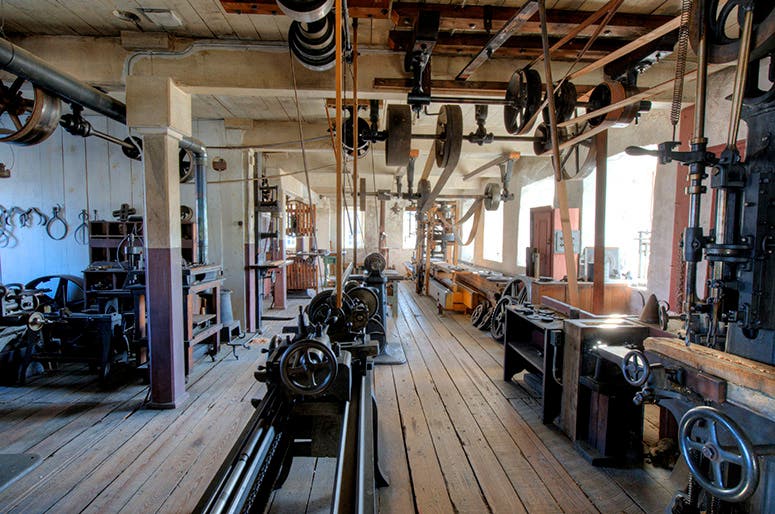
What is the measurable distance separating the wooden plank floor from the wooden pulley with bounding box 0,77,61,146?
1.94 m

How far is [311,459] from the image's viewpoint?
7.59ft

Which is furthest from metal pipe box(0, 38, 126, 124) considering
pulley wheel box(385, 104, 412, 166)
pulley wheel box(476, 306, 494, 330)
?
pulley wheel box(476, 306, 494, 330)

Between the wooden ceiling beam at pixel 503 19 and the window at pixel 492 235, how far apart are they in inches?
256

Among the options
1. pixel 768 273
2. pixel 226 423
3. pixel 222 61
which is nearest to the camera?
pixel 768 273

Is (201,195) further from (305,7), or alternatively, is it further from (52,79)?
(305,7)

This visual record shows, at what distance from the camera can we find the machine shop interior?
136 cm

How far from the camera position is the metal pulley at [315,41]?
7.51 ft

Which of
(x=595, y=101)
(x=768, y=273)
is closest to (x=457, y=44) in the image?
(x=595, y=101)

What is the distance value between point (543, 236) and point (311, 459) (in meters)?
4.43

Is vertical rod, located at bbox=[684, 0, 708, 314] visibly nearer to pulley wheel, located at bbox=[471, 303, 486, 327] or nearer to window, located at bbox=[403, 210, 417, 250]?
pulley wheel, located at bbox=[471, 303, 486, 327]

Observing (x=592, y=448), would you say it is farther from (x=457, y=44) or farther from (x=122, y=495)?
(x=457, y=44)

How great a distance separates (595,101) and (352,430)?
2.44 metres

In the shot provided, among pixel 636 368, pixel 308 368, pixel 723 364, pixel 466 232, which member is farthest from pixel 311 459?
pixel 466 232

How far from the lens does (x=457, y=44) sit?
2781 millimetres
